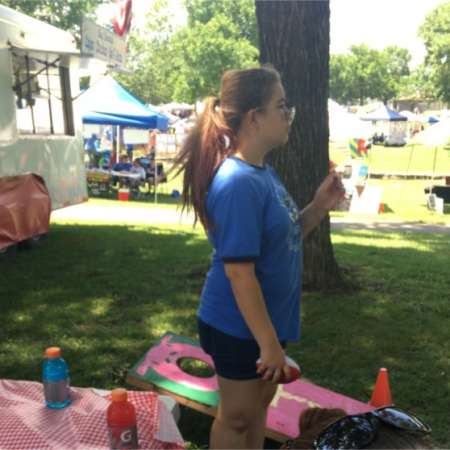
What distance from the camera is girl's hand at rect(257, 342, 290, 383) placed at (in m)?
2.02

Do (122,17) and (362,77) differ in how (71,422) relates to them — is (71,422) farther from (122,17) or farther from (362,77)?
(362,77)

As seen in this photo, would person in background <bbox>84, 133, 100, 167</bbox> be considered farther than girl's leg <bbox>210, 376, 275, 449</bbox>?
Yes

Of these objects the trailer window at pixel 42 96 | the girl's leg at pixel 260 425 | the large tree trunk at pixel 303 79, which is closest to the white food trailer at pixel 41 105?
the trailer window at pixel 42 96

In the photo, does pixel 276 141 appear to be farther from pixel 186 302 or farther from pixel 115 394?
pixel 186 302

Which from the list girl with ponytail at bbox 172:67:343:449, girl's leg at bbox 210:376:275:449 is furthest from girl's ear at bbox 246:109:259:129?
girl's leg at bbox 210:376:275:449

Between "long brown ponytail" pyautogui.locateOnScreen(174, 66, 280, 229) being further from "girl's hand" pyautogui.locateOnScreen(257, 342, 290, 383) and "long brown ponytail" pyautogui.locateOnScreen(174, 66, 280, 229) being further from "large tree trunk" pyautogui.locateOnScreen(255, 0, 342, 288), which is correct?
"large tree trunk" pyautogui.locateOnScreen(255, 0, 342, 288)

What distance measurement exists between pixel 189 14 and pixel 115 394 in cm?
5546

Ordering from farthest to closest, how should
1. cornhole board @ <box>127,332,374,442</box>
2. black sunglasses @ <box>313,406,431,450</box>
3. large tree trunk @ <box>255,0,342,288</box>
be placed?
large tree trunk @ <box>255,0,342,288</box> → cornhole board @ <box>127,332,374,442</box> → black sunglasses @ <box>313,406,431,450</box>

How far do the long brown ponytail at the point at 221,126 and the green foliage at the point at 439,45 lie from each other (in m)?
56.6

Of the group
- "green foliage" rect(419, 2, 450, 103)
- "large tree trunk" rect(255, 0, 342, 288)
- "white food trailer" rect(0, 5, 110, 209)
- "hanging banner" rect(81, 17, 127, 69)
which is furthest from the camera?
"green foliage" rect(419, 2, 450, 103)

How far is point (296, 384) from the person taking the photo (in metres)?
3.52

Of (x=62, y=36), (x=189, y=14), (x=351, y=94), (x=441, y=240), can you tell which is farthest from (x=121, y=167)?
(x=351, y=94)

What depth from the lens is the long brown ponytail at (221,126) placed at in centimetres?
213

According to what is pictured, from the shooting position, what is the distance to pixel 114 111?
15.4m
